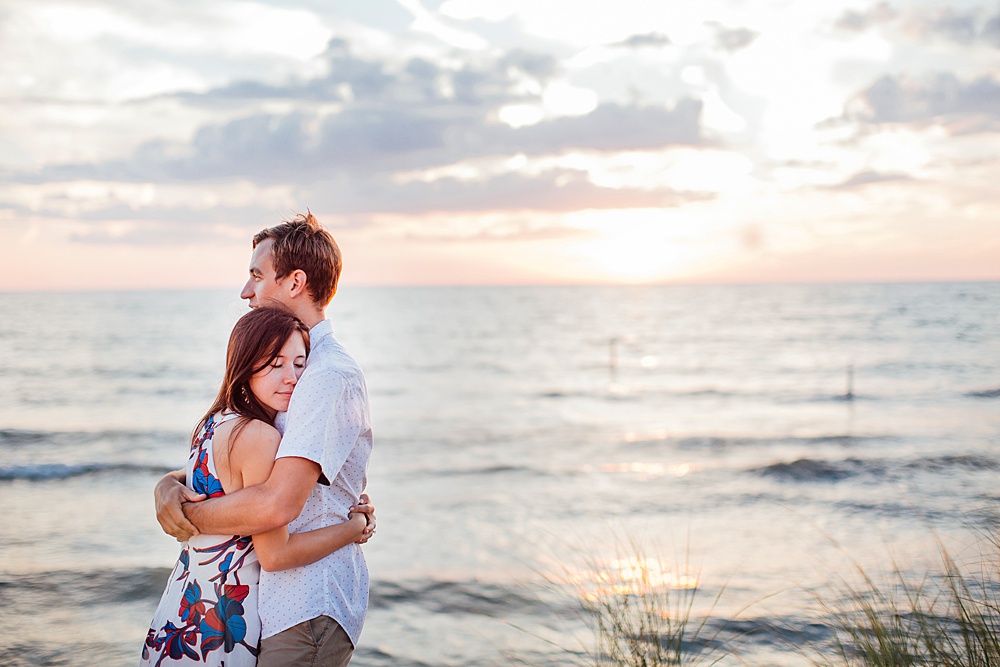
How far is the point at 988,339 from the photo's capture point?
132 feet

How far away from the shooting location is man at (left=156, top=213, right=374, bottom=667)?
2.34m

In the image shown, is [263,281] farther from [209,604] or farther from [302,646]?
[302,646]

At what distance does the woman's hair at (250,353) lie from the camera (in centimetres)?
249

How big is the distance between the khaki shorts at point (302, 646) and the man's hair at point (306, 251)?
106cm

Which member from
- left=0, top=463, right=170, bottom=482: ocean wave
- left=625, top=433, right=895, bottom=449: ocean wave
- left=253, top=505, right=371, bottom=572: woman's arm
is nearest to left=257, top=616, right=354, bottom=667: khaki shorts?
left=253, top=505, right=371, bottom=572: woman's arm

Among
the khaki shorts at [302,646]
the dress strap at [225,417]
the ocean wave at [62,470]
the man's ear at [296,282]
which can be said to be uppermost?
the man's ear at [296,282]

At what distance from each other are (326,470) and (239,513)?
28cm

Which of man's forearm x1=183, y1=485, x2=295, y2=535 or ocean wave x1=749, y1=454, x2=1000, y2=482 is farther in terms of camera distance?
ocean wave x1=749, y1=454, x2=1000, y2=482

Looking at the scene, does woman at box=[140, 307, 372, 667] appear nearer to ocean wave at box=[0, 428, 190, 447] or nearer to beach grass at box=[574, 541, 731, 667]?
beach grass at box=[574, 541, 731, 667]

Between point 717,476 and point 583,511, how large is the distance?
11.8 feet

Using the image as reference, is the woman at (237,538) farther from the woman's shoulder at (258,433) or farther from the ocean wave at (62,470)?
the ocean wave at (62,470)

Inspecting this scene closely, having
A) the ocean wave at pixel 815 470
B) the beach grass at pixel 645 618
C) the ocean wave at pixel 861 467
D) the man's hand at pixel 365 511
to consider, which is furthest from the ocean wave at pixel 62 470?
the man's hand at pixel 365 511

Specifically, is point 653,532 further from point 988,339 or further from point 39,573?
point 988,339

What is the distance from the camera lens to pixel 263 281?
8.71 feet
